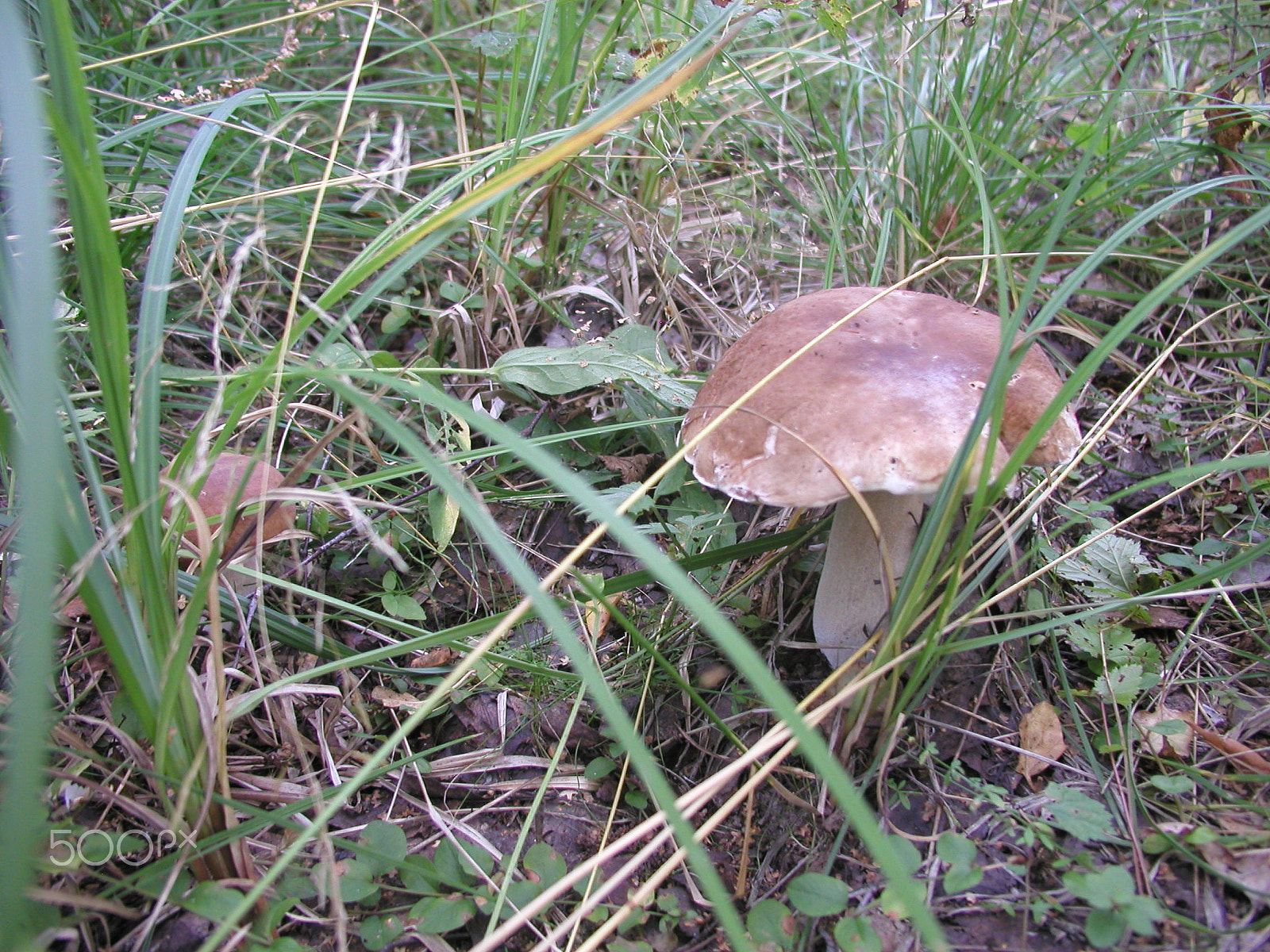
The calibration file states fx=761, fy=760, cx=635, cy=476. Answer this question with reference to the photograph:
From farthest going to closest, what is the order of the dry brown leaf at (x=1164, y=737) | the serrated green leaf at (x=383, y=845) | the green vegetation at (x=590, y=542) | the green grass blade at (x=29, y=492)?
the dry brown leaf at (x=1164, y=737) → the serrated green leaf at (x=383, y=845) → the green vegetation at (x=590, y=542) → the green grass blade at (x=29, y=492)

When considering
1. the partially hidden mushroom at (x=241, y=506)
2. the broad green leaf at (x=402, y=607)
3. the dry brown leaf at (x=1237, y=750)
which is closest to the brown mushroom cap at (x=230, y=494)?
the partially hidden mushroom at (x=241, y=506)

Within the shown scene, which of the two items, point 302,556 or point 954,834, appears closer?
point 954,834

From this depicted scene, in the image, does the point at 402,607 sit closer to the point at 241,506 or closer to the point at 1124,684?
the point at 241,506

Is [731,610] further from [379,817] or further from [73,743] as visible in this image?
[73,743]

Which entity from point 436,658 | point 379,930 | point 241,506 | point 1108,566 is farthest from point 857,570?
point 241,506

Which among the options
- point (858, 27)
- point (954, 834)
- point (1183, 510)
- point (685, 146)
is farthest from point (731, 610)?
point (858, 27)

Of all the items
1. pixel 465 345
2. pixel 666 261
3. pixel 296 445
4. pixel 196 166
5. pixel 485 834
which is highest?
pixel 196 166

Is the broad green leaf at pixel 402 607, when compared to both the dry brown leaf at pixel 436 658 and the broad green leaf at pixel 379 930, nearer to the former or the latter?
the dry brown leaf at pixel 436 658
